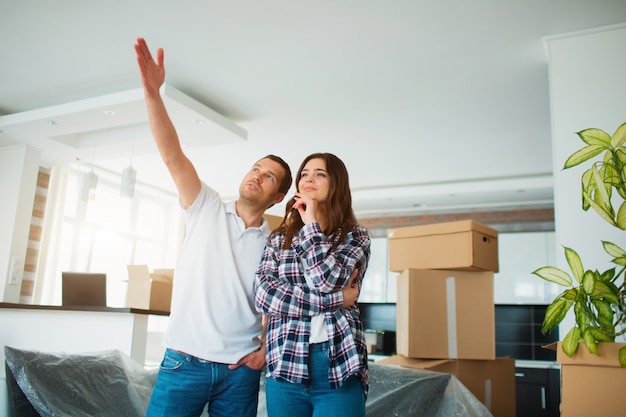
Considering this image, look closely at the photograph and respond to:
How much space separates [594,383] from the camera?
1533 millimetres

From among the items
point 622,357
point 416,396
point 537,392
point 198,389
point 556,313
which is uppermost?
point 556,313

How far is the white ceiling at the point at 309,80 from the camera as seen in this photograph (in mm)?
3135

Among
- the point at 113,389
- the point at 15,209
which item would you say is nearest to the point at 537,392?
the point at 113,389

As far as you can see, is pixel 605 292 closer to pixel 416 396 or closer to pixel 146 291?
pixel 416 396

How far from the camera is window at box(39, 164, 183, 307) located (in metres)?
6.08

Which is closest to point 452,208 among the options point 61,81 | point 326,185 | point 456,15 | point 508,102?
point 508,102

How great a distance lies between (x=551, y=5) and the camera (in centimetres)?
295

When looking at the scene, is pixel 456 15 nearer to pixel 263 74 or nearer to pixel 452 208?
pixel 263 74

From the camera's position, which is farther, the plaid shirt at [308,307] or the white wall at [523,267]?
the white wall at [523,267]

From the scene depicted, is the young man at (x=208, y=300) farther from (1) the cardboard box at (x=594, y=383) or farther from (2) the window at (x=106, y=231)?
(2) the window at (x=106, y=231)

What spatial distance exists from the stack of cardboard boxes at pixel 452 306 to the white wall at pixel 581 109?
41 cm

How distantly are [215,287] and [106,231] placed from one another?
580 centimetres

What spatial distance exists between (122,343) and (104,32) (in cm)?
185

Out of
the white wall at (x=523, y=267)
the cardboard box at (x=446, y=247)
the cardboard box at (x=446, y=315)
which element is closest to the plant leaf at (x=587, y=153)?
the cardboard box at (x=446, y=247)
